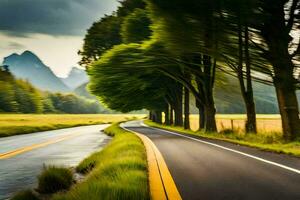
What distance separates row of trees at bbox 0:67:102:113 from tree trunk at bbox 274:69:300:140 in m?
11.0

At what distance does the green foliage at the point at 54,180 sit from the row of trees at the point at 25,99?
23.3ft

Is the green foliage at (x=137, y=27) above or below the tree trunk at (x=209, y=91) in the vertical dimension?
above

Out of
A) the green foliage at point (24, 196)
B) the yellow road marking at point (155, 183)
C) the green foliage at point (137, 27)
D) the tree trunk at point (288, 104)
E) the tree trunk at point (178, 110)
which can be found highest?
the green foliage at point (137, 27)

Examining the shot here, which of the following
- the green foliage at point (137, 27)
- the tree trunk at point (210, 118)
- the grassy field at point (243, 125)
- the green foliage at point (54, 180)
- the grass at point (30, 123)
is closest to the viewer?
the green foliage at point (54, 180)

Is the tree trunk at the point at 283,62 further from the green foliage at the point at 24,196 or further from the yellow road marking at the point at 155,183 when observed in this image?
the green foliage at the point at 24,196

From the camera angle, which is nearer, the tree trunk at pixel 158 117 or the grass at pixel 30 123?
the grass at pixel 30 123

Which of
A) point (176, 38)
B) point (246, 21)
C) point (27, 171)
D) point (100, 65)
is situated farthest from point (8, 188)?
point (100, 65)

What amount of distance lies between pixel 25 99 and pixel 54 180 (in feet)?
382

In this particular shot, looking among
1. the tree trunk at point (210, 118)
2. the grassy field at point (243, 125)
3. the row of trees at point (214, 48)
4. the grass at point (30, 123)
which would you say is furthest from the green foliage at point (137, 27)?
the grass at point (30, 123)

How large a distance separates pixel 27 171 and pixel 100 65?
1973 cm

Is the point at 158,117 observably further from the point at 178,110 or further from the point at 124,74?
the point at 124,74

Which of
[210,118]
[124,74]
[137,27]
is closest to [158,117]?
[137,27]

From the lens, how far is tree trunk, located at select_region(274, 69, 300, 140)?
19031mm

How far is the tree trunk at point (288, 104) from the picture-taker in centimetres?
1903
